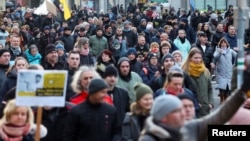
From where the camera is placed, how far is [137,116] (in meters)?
8.67

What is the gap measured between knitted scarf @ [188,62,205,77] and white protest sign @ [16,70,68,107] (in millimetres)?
3975

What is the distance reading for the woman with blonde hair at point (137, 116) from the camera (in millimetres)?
8625

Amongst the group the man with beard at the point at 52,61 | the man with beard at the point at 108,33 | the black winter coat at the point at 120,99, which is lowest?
the black winter coat at the point at 120,99

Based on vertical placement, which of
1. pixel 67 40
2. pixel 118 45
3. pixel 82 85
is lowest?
pixel 82 85

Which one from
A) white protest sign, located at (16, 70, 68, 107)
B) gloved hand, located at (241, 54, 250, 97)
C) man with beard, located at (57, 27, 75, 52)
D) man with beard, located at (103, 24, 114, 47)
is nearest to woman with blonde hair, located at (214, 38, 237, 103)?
man with beard, located at (57, 27, 75, 52)

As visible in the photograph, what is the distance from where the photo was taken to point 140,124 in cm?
861

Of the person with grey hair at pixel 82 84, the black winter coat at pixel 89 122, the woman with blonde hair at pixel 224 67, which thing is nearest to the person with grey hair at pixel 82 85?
the person with grey hair at pixel 82 84

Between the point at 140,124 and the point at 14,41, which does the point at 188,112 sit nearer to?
the point at 140,124

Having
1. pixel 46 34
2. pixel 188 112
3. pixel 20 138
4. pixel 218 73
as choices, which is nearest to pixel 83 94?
pixel 20 138

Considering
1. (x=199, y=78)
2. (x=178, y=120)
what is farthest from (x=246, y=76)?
(x=199, y=78)

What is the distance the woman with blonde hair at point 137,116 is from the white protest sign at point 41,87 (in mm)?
708

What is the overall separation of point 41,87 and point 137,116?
1.02m

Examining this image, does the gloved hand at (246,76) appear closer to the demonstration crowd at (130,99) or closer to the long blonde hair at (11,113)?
the demonstration crowd at (130,99)

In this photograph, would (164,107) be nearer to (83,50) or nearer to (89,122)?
(89,122)
